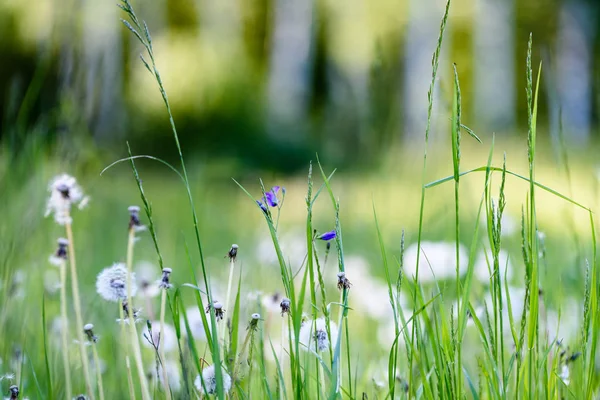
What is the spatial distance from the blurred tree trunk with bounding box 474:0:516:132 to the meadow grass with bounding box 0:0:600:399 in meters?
17.2

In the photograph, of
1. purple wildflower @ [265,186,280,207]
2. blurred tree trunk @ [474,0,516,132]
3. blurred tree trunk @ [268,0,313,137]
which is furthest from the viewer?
blurred tree trunk @ [474,0,516,132]

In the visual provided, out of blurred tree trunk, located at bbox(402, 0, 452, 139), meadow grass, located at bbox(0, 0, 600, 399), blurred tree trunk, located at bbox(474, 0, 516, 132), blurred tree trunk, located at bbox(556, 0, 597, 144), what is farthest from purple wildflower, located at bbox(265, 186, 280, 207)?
blurred tree trunk, located at bbox(556, 0, 597, 144)

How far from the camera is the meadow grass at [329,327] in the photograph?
754mm

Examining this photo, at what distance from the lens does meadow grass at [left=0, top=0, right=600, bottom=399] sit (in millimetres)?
754

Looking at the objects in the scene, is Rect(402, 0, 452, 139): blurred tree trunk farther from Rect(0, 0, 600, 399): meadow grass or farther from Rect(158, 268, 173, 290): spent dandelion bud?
Rect(158, 268, 173, 290): spent dandelion bud

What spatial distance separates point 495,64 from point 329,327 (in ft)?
71.1

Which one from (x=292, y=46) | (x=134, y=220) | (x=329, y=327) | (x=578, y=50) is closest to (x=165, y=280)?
(x=134, y=220)

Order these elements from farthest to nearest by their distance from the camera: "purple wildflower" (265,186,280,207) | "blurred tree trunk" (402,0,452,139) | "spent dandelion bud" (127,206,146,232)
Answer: "blurred tree trunk" (402,0,452,139), "purple wildflower" (265,186,280,207), "spent dandelion bud" (127,206,146,232)

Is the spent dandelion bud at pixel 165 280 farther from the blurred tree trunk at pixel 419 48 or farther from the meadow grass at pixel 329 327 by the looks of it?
the blurred tree trunk at pixel 419 48

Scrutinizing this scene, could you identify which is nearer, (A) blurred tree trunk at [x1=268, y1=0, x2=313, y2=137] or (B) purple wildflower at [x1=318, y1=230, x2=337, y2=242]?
(B) purple wildflower at [x1=318, y1=230, x2=337, y2=242]

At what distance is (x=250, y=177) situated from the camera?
8836mm

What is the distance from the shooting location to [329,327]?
30.2 inches

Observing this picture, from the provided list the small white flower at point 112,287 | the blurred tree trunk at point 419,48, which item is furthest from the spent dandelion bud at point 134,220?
the blurred tree trunk at point 419,48

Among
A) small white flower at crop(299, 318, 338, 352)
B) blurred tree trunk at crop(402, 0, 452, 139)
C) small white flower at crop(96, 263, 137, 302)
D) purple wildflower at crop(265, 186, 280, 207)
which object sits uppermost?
blurred tree trunk at crop(402, 0, 452, 139)
